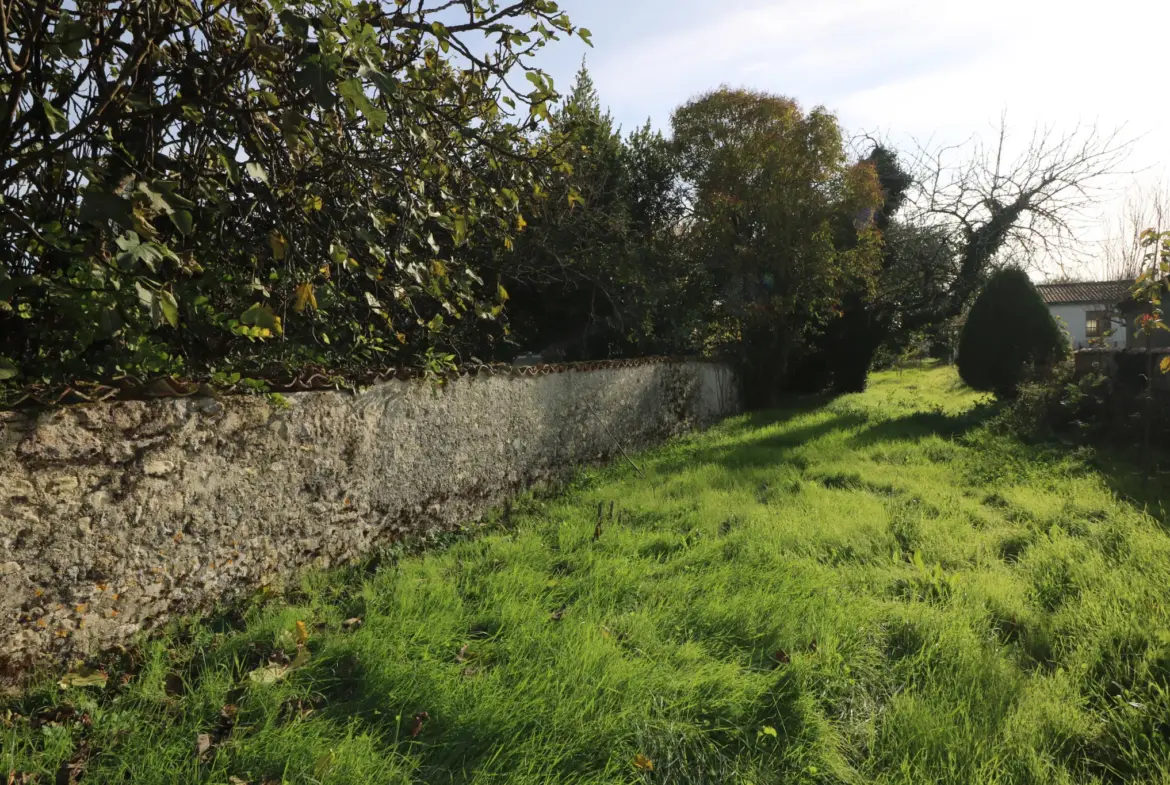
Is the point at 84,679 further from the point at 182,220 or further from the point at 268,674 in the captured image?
the point at 182,220

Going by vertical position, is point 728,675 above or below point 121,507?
below

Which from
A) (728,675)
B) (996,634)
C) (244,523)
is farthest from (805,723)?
(244,523)

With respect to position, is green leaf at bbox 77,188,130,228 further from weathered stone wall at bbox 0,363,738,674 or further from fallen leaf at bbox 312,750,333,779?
fallen leaf at bbox 312,750,333,779

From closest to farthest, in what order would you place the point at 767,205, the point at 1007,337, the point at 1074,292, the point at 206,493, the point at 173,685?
the point at 173,685
the point at 206,493
the point at 1007,337
the point at 767,205
the point at 1074,292

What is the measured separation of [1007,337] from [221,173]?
42.7 feet

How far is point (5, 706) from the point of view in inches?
96.2

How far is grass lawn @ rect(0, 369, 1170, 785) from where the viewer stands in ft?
7.59

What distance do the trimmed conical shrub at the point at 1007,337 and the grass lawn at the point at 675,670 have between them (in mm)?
7743

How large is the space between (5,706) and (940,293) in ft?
63.0

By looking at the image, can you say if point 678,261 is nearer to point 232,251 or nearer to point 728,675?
point 232,251

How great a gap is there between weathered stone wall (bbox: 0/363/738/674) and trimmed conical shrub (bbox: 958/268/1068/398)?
10.4 m

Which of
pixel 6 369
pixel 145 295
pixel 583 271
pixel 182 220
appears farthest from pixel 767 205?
pixel 6 369

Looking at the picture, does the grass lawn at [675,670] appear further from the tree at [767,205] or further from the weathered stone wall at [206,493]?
the tree at [767,205]

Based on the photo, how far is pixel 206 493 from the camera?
10.8ft
